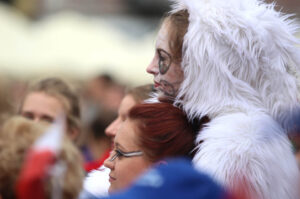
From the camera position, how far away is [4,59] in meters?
13.1

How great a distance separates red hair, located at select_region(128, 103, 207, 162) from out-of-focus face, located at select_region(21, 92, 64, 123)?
143 cm

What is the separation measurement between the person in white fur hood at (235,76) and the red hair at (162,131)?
6cm

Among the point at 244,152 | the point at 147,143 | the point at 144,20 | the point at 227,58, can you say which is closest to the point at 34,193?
the point at 147,143

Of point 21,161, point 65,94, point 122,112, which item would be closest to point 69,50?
point 65,94

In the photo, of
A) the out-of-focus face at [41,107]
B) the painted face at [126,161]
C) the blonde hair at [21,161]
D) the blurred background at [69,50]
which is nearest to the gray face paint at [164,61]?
the painted face at [126,161]

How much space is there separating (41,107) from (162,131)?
1.66m

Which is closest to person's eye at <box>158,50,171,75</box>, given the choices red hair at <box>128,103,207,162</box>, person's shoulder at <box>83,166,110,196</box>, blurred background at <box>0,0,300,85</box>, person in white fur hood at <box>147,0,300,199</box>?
person in white fur hood at <box>147,0,300,199</box>

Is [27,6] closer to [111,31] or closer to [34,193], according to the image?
[111,31]

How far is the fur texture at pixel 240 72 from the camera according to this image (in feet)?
8.07

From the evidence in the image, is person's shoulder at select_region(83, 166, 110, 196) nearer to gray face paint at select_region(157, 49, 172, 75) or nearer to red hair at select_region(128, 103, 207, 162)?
red hair at select_region(128, 103, 207, 162)

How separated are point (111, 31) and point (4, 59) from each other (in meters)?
2.48

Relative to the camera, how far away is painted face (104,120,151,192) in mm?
2428

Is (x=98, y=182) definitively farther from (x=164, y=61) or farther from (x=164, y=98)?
(x=164, y=61)

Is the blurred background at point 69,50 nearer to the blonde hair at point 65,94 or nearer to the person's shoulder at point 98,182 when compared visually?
the blonde hair at point 65,94
